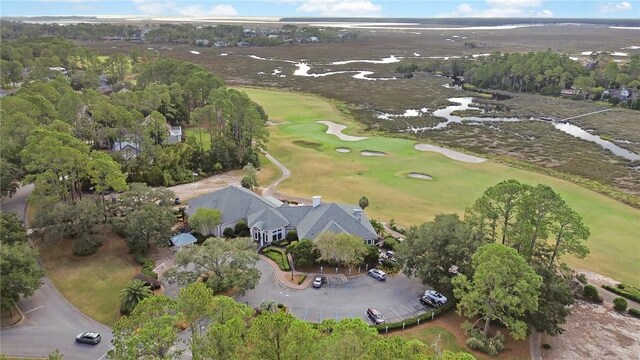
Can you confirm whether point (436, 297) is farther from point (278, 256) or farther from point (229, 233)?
point (229, 233)

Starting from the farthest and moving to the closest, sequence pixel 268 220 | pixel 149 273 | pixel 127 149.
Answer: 1. pixel 127 149
2. pixel 268 220
3. pixel 149 273

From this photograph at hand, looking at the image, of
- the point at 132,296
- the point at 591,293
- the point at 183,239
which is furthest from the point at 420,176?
the point at 132,296

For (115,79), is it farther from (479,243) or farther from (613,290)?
(613,290)

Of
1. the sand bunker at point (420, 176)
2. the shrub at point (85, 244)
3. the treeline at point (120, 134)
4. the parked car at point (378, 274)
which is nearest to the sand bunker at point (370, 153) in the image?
the sand bunker at point (420, 176)

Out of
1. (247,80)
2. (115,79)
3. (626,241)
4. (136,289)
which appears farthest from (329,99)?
(136,289)

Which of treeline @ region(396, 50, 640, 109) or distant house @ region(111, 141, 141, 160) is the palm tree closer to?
distant house @ region(111, 141, 141, 160)

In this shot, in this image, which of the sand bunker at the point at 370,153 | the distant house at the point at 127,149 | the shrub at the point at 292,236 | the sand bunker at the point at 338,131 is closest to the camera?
the shrub at the point at 292,236

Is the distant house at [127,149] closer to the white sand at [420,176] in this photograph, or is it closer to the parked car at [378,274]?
the parked car at [378,274]
